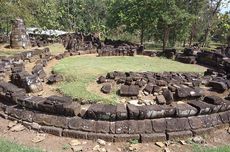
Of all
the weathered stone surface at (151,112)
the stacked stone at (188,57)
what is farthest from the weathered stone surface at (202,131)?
the stacked stone at (188,57)

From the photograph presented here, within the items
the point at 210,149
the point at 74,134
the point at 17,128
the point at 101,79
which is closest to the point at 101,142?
the point at 74,134

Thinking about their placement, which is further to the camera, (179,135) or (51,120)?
(51,120)

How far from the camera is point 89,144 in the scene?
231 inches

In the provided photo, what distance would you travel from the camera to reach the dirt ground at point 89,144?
570cm

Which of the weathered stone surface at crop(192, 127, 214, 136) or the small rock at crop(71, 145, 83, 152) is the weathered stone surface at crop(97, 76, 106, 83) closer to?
the small rock at crop(71, 145, 83, 152)

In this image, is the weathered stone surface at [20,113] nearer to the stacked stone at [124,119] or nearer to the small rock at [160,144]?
the stacked stone at [124,119]

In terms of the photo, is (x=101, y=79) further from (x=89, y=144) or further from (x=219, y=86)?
(x=219, y=86)

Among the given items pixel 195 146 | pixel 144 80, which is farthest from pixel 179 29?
pixel 195 146

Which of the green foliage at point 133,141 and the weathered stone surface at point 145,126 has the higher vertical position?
the weathered stone surface at point 145,126

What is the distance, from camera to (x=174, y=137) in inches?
239

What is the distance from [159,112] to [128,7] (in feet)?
54.9

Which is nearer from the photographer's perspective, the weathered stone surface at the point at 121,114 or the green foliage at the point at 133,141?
the green foliage at the point at 133,141

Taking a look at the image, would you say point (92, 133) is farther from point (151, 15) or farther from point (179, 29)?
point (179, 29)

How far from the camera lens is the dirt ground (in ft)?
18.7
